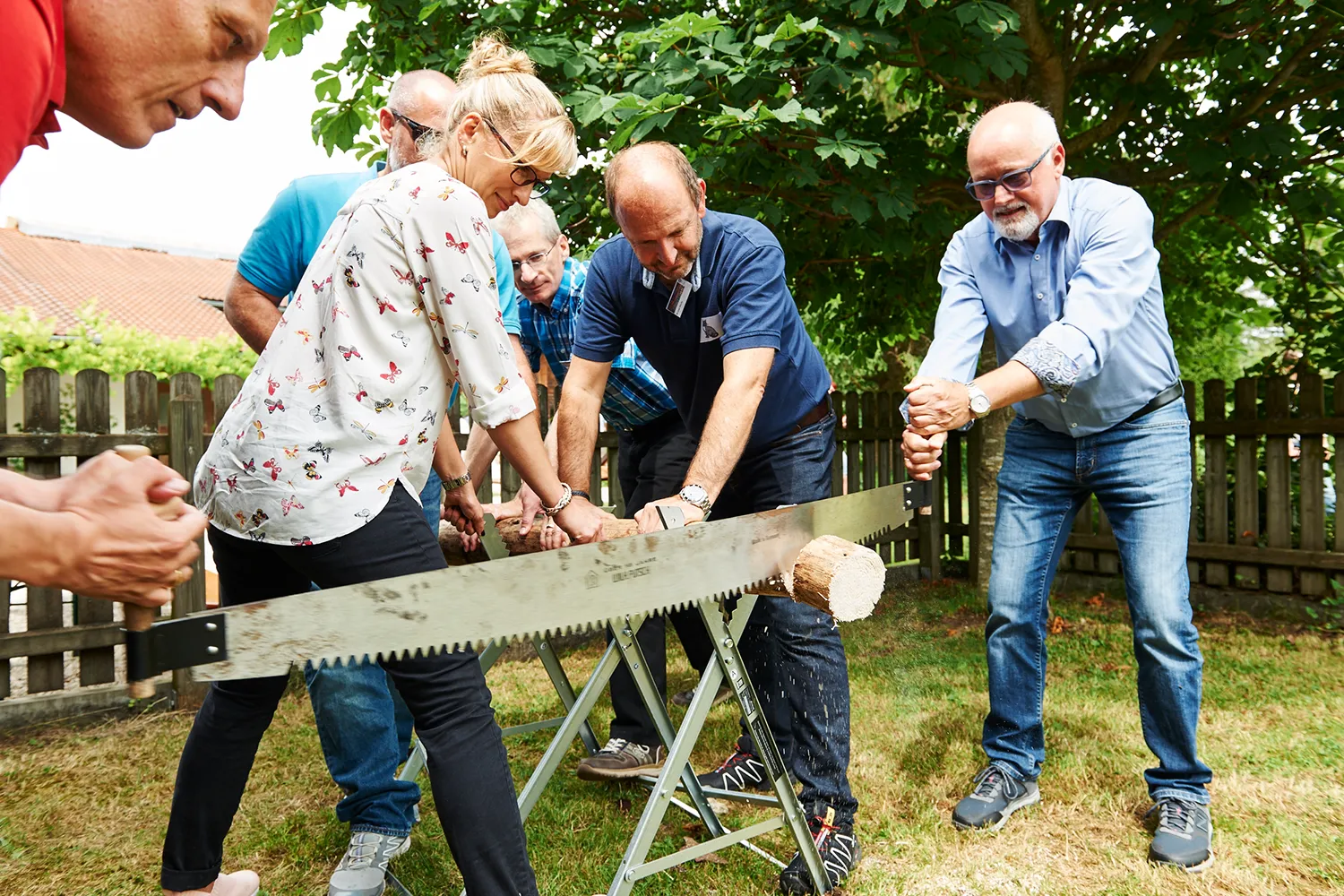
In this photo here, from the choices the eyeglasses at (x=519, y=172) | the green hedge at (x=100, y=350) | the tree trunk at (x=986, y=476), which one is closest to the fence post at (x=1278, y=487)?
the tree trunk at (x=986, y=476)

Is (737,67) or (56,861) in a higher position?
(737,67)

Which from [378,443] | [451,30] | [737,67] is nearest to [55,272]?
[451,30]

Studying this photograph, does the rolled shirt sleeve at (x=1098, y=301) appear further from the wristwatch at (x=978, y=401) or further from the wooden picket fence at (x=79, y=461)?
the wooden picket fence at (x=79, y=461)

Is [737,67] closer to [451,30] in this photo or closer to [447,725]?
[451,30]

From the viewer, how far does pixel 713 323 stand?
323cm

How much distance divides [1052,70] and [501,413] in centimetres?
543

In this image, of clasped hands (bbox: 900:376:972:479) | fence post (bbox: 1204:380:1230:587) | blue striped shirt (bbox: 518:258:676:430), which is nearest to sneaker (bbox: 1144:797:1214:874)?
clasped hands (bbox: 900:376:972:479)

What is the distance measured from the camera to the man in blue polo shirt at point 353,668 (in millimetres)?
2969

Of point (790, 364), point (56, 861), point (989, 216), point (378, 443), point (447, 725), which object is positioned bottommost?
point (56, 861)

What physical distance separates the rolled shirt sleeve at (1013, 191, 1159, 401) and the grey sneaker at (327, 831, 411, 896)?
2.55 m

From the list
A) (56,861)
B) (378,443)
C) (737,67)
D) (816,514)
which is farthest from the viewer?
(737,67)

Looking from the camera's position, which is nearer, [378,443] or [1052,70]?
[378,443]

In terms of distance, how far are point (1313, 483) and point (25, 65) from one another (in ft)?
25.6

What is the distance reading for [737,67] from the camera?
14.9 feet
